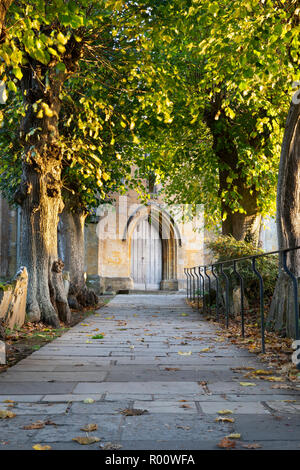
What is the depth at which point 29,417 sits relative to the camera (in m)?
2.87

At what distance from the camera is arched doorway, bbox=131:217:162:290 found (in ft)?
76.4

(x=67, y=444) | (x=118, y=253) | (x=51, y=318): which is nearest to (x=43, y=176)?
(x=51, y=318)

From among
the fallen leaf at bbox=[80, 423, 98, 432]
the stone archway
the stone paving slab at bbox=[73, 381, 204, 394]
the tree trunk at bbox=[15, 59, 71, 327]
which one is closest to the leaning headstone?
the stone paving slab at bbox=[73, 381, 204, 394]

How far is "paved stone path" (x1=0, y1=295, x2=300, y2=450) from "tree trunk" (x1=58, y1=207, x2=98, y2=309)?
6.35m

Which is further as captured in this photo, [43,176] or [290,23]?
[43,176]

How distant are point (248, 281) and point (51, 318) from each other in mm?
4197

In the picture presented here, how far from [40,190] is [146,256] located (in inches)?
618

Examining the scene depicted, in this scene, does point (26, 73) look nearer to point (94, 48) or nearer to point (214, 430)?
point (94, 48)

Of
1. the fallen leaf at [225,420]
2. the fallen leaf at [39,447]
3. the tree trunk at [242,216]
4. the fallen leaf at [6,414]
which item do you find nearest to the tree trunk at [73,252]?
the tree trunk at [242,216]

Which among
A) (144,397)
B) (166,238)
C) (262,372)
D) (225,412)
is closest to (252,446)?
(225,412)

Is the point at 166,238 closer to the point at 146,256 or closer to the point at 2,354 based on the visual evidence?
the point at 146,256

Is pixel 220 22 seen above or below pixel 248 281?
above

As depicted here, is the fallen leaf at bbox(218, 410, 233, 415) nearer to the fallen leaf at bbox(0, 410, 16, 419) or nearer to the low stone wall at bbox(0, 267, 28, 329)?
the fallen leaf at bbox(0, 410, 16, 419)

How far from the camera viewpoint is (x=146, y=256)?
23.6 m
